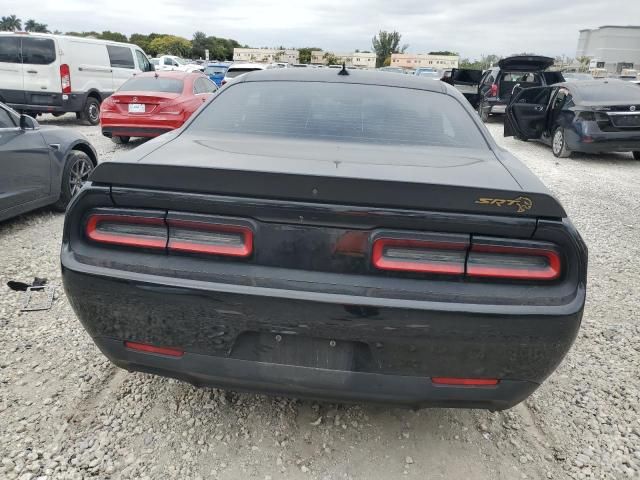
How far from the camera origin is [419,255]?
1.79m

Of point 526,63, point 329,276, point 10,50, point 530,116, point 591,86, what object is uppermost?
point 526,63

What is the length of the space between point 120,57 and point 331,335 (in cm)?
1457

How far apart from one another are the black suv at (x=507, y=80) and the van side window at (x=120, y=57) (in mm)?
9837

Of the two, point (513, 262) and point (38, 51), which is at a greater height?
point (38, 51)

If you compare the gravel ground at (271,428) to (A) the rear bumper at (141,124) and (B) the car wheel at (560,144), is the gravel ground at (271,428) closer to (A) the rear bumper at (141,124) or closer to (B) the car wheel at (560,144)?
(A) the rear bumper at (141,124)

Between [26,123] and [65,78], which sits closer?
[26,123]

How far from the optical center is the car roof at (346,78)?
3.12 meters

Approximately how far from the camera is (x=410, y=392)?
1.87 m

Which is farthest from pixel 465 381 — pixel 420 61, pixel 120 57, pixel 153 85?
pixel 420 61

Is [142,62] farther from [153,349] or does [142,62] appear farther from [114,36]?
[114,36]

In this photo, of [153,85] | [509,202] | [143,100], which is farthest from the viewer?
[153,85]

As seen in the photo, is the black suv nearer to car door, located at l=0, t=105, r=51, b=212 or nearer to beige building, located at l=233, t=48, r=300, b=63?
car door, located at l=0, t=105, r=51, b=212

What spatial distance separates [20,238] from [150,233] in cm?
368

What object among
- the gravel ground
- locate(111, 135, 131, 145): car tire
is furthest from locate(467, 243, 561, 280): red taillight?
locate(111, 135, 131, 145): car tire
